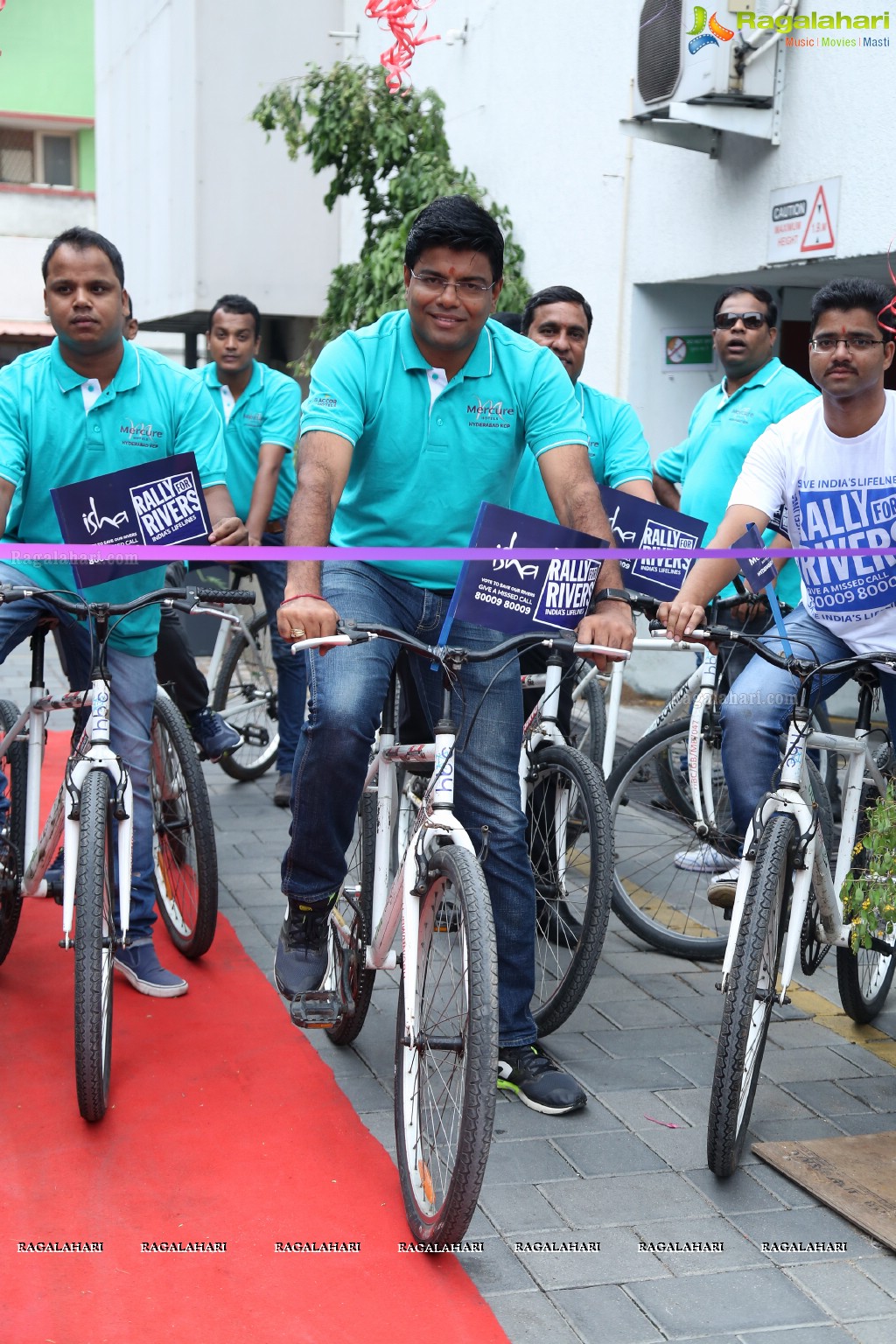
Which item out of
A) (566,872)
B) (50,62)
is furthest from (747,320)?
(50,62)

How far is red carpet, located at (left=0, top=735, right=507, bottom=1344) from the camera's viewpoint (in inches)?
113

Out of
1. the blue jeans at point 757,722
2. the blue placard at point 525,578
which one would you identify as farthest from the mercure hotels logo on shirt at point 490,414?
the blue jeans at point 757,722

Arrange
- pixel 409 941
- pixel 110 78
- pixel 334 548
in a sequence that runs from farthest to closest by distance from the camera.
→ pixel 110 78, pixel 334 548, pixel 409 941

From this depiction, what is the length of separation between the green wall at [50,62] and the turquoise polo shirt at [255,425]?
19.3 metres

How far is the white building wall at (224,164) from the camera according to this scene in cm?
1391

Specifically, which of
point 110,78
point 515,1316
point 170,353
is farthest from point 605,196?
point 170,353

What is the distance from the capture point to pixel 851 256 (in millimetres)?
6719

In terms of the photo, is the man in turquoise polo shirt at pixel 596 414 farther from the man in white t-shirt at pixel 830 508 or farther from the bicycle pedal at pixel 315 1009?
the bicycle pedal at pixel 315 1009

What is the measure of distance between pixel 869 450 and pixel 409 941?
6.18ft

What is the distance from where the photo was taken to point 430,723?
3793 mm

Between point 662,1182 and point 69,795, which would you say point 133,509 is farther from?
point 662,1182

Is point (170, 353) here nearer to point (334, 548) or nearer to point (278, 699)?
point (278, 699)

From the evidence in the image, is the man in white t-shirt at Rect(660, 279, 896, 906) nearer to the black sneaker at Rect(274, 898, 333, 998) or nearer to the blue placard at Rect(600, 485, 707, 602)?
the blue placard at Rect(600, 485, 707, 602)

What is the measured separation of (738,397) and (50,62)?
2164 centimetres
